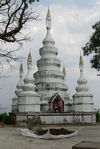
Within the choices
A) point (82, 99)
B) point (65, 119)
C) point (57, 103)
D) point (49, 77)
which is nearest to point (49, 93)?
point (57, 103)

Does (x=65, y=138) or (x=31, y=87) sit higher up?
(x=31, y=87)

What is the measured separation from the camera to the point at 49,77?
3042 cm

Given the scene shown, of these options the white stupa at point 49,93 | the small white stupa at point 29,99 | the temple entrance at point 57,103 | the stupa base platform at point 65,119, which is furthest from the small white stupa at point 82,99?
the small white stupa at point 29,99

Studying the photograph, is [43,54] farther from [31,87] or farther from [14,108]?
[14,108]

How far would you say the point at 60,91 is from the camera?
3031cm

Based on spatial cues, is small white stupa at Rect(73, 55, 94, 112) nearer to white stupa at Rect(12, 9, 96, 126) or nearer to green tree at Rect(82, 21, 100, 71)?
white stupa at Rect(12, 9, 96, 126)

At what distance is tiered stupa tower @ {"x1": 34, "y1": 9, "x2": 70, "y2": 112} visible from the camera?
95.6ft

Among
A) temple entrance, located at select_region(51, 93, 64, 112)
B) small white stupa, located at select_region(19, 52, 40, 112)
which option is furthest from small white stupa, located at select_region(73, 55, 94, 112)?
small white stupa, located at select_region(19, 52, 40, 112)

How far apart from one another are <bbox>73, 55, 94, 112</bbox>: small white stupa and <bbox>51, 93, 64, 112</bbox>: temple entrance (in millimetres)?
1721

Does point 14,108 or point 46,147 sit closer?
point 46,147

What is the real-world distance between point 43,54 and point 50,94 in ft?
21.0

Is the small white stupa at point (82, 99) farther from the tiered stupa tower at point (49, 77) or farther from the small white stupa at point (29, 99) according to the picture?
the small white stupa at point (29, 99)

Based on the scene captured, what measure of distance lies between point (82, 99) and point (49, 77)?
5.46 meters

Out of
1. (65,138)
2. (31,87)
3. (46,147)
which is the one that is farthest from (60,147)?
(31,87)
